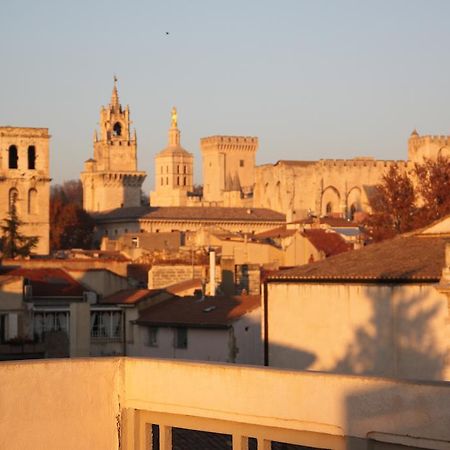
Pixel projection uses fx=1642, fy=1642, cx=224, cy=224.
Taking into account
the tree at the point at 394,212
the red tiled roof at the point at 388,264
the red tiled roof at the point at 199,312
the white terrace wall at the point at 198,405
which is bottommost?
the red tiled roof at the point at 199,312

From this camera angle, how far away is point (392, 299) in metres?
23.0

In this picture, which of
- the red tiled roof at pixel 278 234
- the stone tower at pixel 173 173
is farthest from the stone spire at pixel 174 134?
the red tiled roof at pixel 278 234

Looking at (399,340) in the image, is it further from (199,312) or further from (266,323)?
(199,312)

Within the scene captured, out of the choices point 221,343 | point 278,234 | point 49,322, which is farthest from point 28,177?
point 221,343

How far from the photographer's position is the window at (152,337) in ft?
118

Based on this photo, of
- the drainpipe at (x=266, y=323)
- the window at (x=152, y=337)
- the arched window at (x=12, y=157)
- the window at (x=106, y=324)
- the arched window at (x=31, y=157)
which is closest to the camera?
the drainpipe at (x=266, y=323)

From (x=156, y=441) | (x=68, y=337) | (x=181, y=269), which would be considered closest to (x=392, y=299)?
(x=156, y=441)

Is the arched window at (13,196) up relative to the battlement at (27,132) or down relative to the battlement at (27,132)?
down

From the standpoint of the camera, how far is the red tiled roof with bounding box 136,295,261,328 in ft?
111

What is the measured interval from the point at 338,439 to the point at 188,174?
178m

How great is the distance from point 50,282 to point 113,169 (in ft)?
365

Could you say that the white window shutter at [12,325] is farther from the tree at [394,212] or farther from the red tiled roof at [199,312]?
the tree at [394,212]

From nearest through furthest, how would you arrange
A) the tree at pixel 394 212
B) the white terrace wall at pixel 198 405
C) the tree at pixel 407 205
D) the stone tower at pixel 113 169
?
the white terrace wall at pixel 198 405, the tree at pixel 407 205, the tree at pixel 394 212, the stone tower at pixel 113 169

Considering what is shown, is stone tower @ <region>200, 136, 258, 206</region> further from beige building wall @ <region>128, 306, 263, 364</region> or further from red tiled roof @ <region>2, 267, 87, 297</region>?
beige building wall @ <region>128, 306, 263, 364</region>
